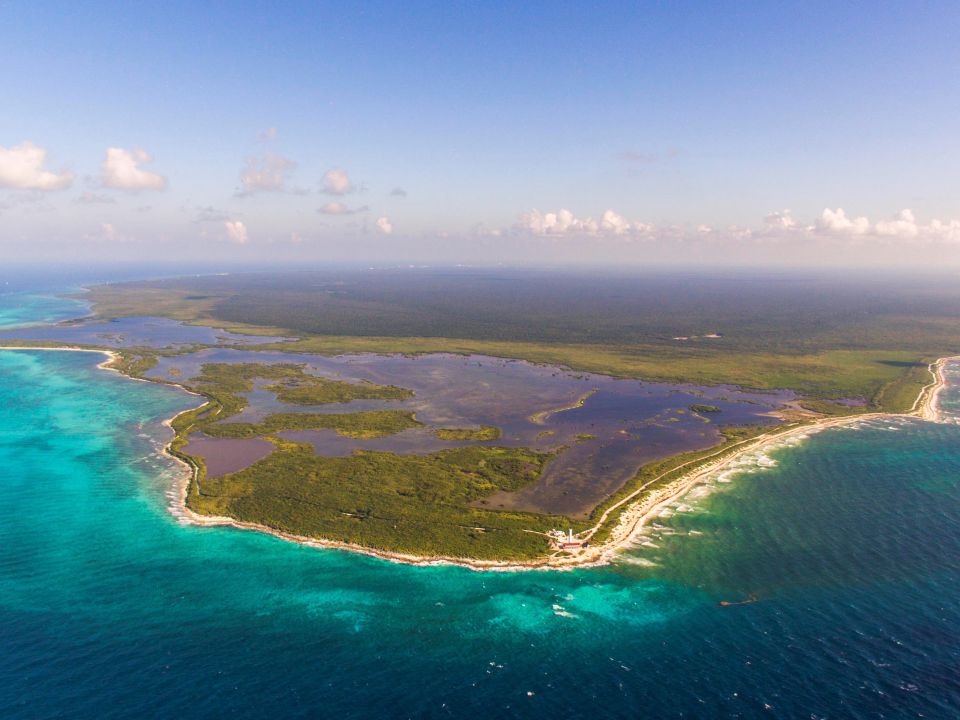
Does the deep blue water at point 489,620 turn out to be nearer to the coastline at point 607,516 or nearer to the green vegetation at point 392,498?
the coastline at point 607,516

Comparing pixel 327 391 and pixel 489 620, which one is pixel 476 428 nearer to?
pixel 327 391

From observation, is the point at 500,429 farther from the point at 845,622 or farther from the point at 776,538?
the point at 845,622

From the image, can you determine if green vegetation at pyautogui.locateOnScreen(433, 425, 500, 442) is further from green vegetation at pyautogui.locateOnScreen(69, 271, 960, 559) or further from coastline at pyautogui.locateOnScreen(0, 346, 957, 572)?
coastline at pyautogui.locateOnScreen(0, 346, 957, 572)

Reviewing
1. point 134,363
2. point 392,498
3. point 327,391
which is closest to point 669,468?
point 392,498

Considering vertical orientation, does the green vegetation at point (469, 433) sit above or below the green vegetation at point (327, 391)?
below

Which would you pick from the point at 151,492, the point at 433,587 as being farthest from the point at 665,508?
the point at 151,492

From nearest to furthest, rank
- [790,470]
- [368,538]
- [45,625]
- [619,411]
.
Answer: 1. [45,625]
2. [368,538]
3. [790,470]
4. [619,411]

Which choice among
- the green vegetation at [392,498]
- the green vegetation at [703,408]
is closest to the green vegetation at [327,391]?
the green vegetation at [392,498]
